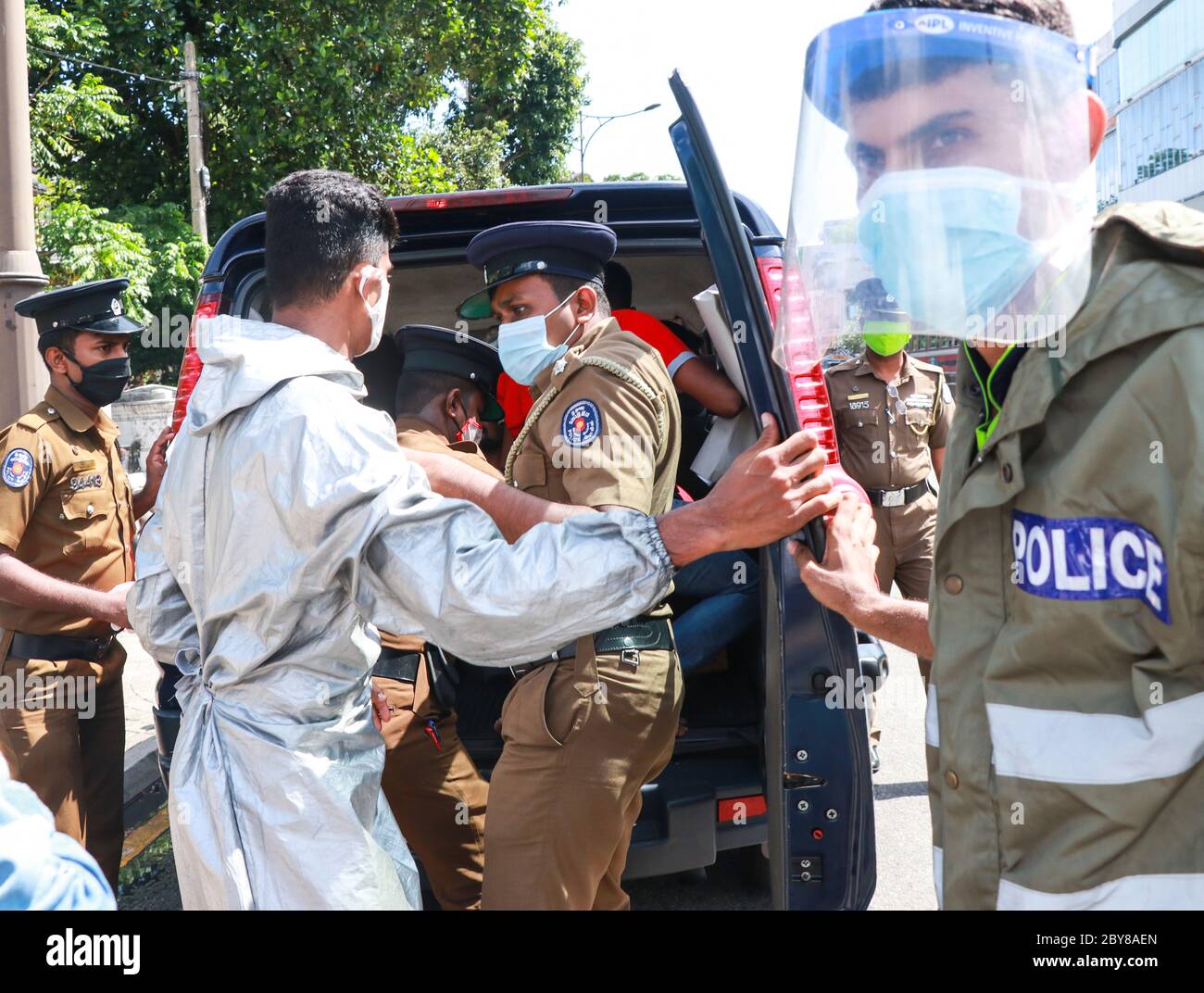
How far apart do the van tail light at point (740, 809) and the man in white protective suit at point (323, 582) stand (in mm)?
Answer: 1203

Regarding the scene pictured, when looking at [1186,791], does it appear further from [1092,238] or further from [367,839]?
[367,839]

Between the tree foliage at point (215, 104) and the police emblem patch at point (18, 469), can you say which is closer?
the police emblem patch at point (18, 469)

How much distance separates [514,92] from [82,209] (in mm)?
13700

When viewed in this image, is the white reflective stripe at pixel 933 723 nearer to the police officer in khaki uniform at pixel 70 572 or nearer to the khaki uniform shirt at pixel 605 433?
the khaki uniform shirt at pixel 605 433

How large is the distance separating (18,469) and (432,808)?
1.67 metres

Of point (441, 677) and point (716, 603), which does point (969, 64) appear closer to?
→ point (716, 603)

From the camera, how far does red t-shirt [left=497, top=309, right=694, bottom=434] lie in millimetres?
3535

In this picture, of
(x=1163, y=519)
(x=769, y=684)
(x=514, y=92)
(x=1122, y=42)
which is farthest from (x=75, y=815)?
(x=1122, y=42)

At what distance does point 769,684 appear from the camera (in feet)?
8.01

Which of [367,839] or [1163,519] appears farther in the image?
[367,839]

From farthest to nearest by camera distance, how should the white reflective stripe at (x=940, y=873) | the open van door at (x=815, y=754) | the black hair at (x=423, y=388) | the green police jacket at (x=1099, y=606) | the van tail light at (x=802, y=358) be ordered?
the black hair at (x=423, y=388), the open van door at (x=815, y=754), the van tail light at (x=802, y=358), the white reflective stripe at (x=940, y=873), the green police jacket at (x=1099, y=606)

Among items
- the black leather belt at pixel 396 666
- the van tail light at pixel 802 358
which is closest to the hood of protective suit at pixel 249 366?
the van tail light at pixel 802 358

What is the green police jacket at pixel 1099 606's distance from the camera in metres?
1.13

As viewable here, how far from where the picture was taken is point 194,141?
1348 centimetres
